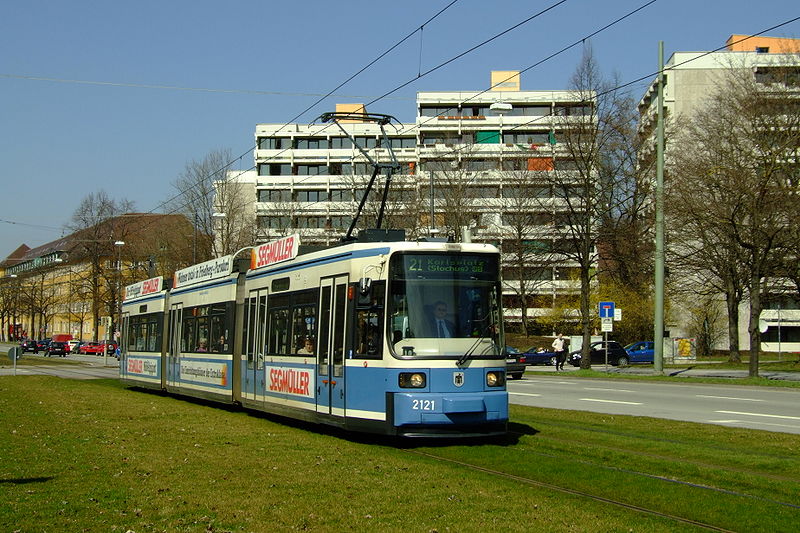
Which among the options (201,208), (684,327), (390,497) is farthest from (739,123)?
(684,327)

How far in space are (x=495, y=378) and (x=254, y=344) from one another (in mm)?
6625

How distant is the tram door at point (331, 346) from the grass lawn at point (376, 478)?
0.61 m

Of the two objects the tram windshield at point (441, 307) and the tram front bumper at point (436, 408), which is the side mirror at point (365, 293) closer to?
the tram windshield at point (441, 307)

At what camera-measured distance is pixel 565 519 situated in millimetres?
8070

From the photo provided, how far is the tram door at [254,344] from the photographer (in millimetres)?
18547

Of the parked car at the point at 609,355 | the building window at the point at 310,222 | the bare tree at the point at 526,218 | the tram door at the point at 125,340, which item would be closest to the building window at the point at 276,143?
the building window at the point at 310,222

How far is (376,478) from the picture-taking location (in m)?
10.3

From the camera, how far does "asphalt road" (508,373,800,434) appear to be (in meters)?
18.5

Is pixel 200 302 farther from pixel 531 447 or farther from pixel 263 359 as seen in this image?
pixel 531 447

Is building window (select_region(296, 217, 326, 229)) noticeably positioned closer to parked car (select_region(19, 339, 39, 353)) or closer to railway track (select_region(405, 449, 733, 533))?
parked car (select_region(19, 339, 39, 353))

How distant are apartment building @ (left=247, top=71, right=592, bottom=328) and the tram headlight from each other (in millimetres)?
36550

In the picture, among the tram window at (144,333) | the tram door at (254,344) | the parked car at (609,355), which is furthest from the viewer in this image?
the parked car at (609,355)

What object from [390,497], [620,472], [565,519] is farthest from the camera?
[620,472]

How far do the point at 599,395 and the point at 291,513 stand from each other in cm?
1856
